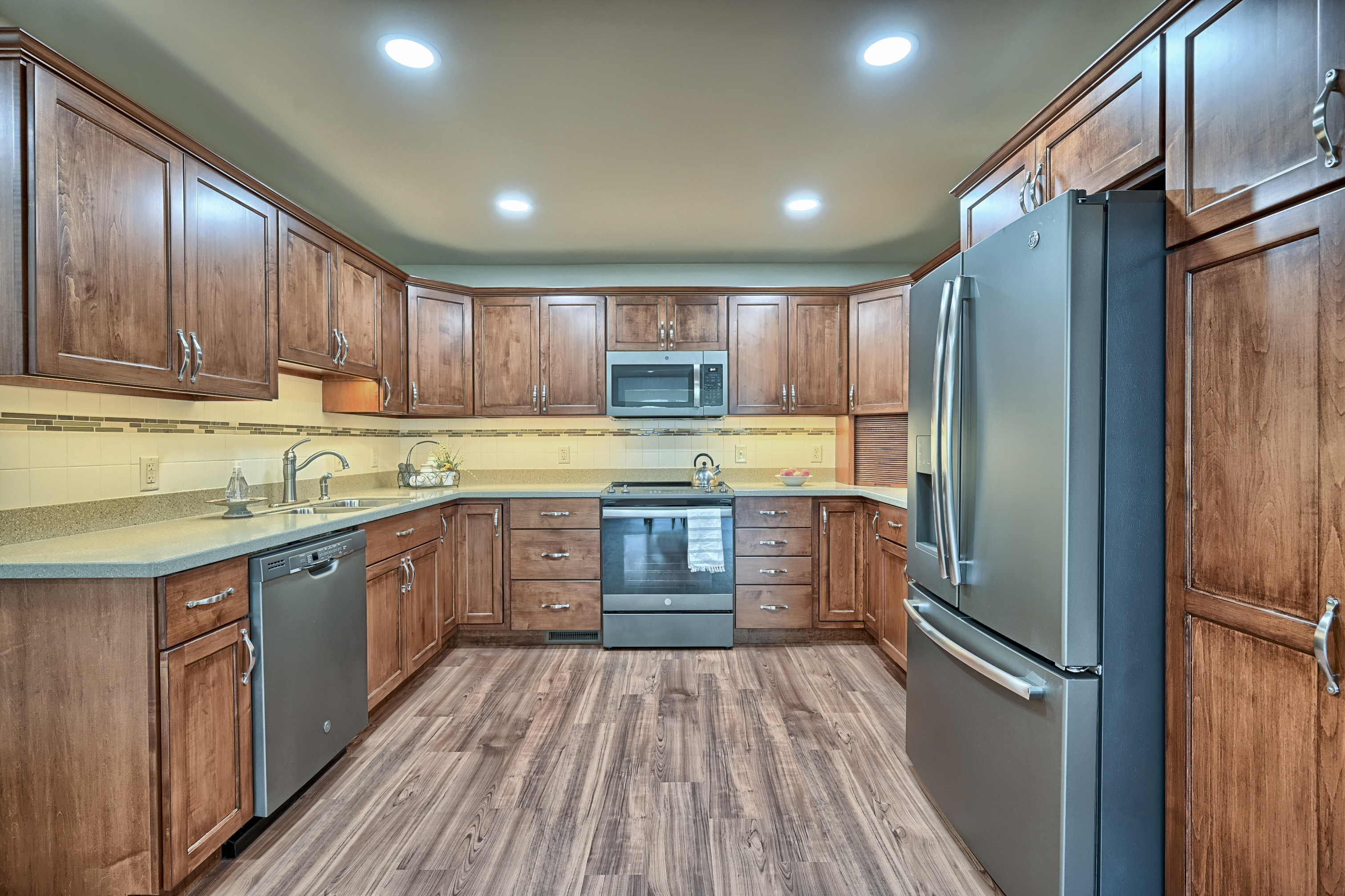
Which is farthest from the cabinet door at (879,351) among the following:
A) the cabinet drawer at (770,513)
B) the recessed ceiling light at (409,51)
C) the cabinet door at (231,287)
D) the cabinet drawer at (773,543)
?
the cabinet door at (231,287)

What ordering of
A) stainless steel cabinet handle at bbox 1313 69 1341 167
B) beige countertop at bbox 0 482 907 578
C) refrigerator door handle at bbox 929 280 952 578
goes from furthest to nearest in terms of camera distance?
refrigerator door handle at bbox 929 280 952 578, beige countertop at bbox 0 482 907 578, stainless steel cabinet handle at bbox 1313 69 1341 167


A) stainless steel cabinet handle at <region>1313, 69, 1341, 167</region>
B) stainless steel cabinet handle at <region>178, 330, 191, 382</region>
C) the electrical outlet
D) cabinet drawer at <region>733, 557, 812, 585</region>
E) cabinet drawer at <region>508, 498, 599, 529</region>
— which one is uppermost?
stainless steel cabinet handle at <region>1313, 69, 1341, 167</region>

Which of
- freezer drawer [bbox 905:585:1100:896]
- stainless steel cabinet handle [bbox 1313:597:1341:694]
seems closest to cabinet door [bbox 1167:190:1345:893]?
stainless steel cabinet handle [bbox 1313:597:1341:694]

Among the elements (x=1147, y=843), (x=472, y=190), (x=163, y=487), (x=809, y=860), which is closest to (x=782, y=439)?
(x=472, y=190)

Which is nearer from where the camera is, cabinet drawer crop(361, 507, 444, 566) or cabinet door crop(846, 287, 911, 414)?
cabinet drawer crop(361, 507, 444, 566)

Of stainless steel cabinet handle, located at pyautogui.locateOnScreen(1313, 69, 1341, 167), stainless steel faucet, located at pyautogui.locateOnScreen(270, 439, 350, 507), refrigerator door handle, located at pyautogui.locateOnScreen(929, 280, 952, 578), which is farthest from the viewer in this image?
stainless steel faucet, located at pyautogui.locateOnScreen(270, 439, 350, 507)

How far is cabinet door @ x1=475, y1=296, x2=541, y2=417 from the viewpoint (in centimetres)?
392

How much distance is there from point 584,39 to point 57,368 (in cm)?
169

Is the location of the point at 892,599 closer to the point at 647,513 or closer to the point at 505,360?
the point at 647,513

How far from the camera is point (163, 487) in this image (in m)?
2.27

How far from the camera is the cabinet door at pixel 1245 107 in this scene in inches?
38.3

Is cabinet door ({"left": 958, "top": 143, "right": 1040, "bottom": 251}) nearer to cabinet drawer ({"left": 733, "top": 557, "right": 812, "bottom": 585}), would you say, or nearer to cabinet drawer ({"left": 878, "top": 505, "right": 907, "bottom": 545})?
cabinet drawer ({"left": 878, "top": 505, "right": 907, "bottom": 545})

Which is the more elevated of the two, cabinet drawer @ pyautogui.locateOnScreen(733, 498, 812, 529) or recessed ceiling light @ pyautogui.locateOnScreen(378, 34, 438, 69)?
recessed ceiling light @ pyautogui.locateOnScreen(378, 34, 438, 69)

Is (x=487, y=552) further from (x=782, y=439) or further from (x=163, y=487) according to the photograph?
(x=782, y=439)
